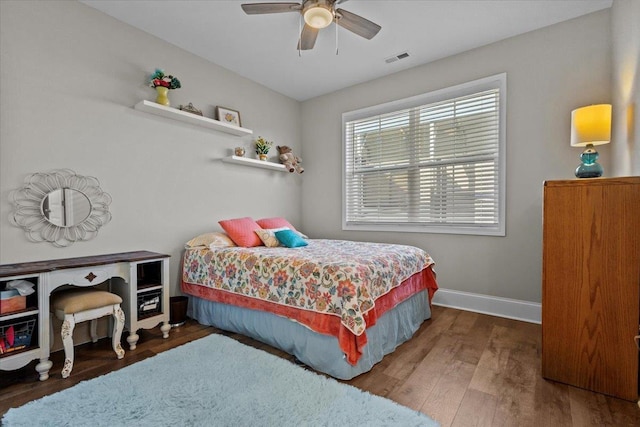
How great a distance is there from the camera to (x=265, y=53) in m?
3.22

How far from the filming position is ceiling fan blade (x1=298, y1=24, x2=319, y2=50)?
2268 millimetres

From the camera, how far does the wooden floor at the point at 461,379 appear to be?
5.10 feet

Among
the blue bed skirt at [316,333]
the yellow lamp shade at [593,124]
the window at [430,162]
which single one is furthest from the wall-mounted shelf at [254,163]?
the yellow lamp shade at [593,124]

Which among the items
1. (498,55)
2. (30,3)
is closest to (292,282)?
(30,3)

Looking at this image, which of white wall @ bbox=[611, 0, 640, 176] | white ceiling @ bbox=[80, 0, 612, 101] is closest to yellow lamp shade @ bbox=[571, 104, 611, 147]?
white wall @ bbox=[611, 0, 640, 176]

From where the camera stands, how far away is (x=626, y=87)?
6.87 feet

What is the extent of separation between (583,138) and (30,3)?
13.8 ft

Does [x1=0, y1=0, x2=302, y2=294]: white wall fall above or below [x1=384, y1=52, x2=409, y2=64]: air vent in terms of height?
below

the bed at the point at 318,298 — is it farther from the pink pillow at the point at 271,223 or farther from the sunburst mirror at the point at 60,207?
the sunburst mirror at the point at 60,207

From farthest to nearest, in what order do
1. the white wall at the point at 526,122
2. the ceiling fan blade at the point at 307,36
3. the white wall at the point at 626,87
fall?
the white wall at the point at 526,122 < the ceiling fan blade at the point at 307,36 < the white wall at the point at 626,87

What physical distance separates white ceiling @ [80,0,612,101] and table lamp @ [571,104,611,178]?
1.08 meters

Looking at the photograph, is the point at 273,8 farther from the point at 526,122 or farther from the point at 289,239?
the point at 526,122

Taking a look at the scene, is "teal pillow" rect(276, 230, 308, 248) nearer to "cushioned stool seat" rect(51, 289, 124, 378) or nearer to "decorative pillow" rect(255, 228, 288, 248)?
"decorative pillow" rect(255, 228, 288, 248)

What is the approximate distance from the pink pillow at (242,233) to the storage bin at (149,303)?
86 cm
